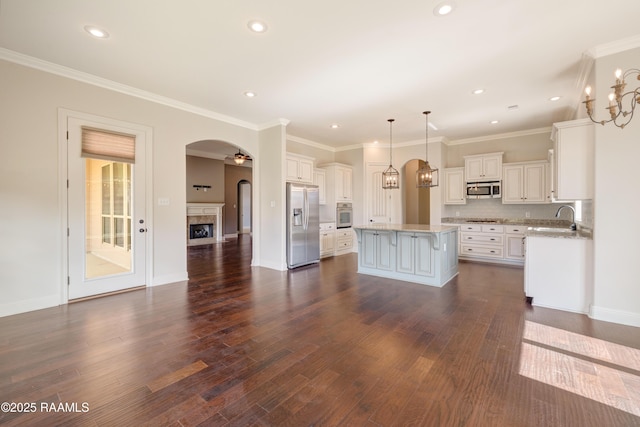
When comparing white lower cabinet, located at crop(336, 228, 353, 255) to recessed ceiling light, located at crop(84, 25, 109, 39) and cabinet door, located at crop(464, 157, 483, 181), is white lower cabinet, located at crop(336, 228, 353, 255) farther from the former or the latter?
recessed ceiling light, located at crop(84, 25, 109, 39)

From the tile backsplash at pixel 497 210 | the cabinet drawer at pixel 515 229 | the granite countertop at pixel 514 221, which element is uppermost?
the tile backsplash at pixel 497 210

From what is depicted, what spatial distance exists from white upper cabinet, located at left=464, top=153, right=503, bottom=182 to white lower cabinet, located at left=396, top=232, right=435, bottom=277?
3204mm

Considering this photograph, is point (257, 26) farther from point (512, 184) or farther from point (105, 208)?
point (512, 184)

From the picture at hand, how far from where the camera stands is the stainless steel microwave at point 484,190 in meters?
6.46

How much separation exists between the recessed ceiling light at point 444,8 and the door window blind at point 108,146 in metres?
4.30

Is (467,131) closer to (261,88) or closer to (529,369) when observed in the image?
(261,88)

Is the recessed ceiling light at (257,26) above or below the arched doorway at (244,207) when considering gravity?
above

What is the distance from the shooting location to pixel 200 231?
9.63m

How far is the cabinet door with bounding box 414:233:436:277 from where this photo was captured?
448cm

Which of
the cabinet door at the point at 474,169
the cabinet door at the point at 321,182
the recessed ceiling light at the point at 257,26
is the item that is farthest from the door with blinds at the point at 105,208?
the cabinet door at the point at 474,169

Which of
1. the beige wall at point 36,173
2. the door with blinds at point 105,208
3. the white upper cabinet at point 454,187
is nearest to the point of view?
the beige wall at point 36,173

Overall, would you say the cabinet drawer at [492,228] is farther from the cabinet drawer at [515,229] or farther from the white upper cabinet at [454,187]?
the white upper cabinet at [454,187]

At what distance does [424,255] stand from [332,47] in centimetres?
334

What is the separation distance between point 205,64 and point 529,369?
178 inches
